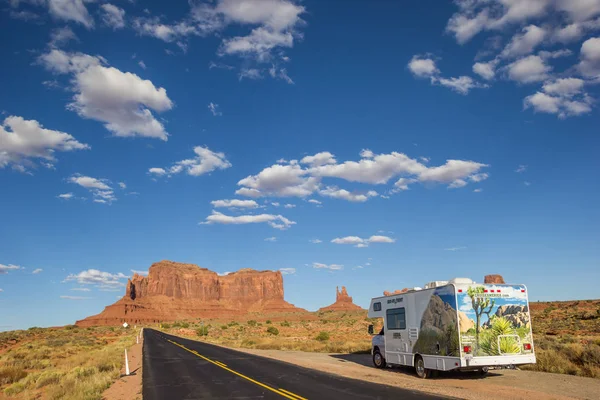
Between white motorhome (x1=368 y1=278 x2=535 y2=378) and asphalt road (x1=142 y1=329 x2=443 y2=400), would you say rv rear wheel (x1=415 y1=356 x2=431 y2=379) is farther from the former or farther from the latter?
asphalt road (x1=142 y1=329 x2=443 y2=400)

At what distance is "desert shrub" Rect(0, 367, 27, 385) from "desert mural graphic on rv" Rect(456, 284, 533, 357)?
80.3 feet

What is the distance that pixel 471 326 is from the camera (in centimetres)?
1388

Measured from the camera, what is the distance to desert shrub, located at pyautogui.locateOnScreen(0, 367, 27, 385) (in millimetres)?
24294

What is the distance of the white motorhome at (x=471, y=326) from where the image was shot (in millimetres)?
13805

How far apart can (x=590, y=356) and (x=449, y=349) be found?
5888 millimetres

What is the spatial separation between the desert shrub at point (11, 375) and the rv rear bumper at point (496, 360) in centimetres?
2423

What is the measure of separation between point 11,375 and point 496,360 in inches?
1044

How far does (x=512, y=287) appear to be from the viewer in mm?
14773

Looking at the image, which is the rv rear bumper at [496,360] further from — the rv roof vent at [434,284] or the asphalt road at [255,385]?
the rv roof vent at [434,284]

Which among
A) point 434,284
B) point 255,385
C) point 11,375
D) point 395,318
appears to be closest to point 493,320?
point 434,284

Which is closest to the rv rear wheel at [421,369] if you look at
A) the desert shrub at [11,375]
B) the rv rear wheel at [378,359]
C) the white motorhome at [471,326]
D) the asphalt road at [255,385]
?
the white motorhome at [471,326]

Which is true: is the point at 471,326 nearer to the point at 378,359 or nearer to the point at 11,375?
the point at 378,359

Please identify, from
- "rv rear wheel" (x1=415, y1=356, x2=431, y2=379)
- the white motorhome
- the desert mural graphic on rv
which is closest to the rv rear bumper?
the white motorhome

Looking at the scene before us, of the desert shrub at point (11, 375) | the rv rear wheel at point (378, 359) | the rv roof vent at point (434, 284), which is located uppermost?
the rv roof vent at point (434, 284)
